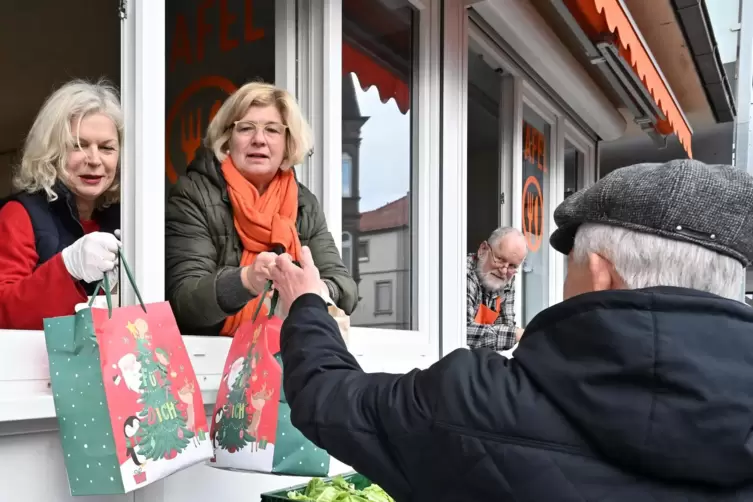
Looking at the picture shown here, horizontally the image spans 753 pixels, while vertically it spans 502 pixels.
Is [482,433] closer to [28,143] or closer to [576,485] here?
[576,485]

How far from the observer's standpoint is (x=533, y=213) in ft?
15.1

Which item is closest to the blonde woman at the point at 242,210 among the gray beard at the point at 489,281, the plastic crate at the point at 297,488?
the plastic crate at the point at 297,488

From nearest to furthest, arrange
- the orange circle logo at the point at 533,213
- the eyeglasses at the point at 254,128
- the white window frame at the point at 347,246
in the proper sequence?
the eyeglasses at the point at 254,128, the white window frame at the point at 347,246, the orange circle logo at the point at 533,213

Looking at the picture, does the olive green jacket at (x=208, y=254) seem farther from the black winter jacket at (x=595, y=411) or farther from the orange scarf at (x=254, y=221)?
the black winter jacket at (x=595, y=411)

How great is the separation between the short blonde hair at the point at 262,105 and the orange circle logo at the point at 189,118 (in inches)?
40.5

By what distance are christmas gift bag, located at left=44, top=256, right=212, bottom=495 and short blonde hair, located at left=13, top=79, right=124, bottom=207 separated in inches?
16.3

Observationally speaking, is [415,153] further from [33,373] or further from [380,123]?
[33,373]

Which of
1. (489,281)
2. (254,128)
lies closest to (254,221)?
(254,128)

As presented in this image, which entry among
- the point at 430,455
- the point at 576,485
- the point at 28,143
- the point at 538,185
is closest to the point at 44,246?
the point at 28,143

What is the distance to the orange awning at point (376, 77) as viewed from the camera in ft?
8.41

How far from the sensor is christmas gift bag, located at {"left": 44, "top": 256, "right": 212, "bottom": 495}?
1.29m

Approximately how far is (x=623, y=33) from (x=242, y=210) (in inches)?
81.0

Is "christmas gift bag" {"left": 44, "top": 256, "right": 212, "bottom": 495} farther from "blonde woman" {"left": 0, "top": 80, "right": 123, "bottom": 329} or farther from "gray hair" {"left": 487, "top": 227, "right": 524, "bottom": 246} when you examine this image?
"gray hair" {"left": 487, "top": 227, "right": 524, "bottom": 246}

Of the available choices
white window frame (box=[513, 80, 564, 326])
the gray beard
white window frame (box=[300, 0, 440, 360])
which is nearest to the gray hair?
the gray beard
